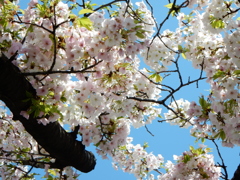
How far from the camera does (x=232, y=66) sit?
333 centimetres

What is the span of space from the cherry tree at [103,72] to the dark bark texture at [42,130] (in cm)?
1

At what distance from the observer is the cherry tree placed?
9.12ft

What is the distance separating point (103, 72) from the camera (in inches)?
131

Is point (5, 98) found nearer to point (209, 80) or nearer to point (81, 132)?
point (81, 132)

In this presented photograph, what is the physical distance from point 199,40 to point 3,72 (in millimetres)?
2569

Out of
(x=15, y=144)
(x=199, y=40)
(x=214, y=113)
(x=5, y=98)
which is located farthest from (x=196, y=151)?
(x=15, y=144)

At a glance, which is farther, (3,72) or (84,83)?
(84,83)

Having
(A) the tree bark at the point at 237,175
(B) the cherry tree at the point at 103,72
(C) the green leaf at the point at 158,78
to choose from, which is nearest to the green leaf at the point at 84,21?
(B) the cherry tree at the point at 103,72

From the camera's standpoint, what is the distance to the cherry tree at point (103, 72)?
2781mm

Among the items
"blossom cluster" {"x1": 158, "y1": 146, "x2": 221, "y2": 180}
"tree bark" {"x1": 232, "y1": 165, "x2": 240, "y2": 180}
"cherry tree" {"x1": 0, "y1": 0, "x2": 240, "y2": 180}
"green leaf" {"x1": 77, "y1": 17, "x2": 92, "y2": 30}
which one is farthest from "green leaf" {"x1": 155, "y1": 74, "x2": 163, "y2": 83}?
"green leaf" {"x1": 77, "y1": 17, "x2": 92, "y2": 30}

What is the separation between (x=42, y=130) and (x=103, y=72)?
3.50 ft

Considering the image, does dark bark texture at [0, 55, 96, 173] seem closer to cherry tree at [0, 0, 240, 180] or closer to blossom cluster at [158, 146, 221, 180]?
cherry tree at [0, 0, 240, 180]

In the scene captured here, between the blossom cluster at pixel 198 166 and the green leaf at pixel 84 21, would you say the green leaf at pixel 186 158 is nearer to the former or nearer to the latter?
the blossom cluster at pixel 198 166

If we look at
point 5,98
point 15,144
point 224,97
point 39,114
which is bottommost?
point 39,114
